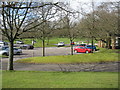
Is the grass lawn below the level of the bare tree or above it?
below

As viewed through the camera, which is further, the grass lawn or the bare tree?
the bare tree

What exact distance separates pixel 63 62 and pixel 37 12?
6372 millimetres

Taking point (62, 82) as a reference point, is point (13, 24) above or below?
above

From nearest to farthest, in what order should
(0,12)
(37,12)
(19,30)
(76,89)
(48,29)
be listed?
1. (76,89)
2. (0,12)
3. (37,12)
4. (19,30)
5. (48,29)

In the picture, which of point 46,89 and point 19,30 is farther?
point 19,30

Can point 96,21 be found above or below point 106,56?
above

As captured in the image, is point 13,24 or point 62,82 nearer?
point 62,82

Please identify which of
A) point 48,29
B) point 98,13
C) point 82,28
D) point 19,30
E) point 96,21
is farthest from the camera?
point 82,28

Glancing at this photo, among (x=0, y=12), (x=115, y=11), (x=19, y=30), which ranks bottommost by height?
(x=19, y=30)

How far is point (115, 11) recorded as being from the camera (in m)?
12.6

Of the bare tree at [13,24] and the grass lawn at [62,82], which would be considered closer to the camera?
the grass lawn at [62,82]

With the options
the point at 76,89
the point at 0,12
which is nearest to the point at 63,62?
the point at 0,12

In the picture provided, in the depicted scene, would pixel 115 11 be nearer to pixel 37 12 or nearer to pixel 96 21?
pixel 96 21

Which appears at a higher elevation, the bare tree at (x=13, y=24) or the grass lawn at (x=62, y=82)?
the bare tree at (x=13, y=24)
